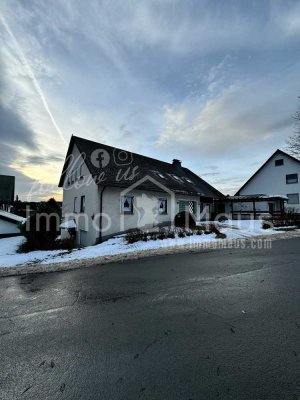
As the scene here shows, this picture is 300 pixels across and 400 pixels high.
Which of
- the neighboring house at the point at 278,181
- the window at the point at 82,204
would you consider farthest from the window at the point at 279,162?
the window at the point at 82,204

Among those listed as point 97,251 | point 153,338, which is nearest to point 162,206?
point 97,251

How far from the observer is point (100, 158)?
17375mm

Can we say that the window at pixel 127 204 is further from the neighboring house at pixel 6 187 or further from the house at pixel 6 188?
the neighboring house at pixel 6 187

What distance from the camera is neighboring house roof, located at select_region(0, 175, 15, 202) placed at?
30467mm

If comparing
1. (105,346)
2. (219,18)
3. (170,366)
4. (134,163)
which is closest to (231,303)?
(170,366)

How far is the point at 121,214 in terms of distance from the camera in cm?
1520

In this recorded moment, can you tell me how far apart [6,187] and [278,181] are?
119 feet

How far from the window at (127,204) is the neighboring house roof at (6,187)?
22.1 metres

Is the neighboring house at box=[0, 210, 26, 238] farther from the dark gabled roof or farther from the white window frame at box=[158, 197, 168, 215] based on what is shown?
the white window frame at box=[158, 197, 168, 215]

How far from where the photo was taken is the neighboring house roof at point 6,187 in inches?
1199

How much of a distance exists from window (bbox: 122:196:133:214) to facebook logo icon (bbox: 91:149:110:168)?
9.79 feet

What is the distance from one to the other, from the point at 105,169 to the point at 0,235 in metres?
9.98

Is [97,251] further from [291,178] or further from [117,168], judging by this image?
[291,178]

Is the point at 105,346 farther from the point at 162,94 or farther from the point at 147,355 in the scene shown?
the point at 162,94
